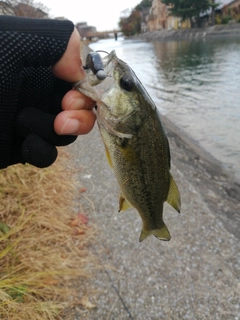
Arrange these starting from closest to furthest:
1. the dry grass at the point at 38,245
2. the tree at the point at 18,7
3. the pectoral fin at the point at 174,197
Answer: the pectoral fin at the point at 174,197
the dry grass at the point at 38,245
the tree at the point at 18,7

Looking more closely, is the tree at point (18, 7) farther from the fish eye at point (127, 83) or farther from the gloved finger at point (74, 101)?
the fish eye at point (127, 83)

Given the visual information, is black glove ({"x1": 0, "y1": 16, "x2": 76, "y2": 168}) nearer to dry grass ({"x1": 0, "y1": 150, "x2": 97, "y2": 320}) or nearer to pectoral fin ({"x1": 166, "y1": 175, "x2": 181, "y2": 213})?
pectoral fin ({"x1": 166, "y1": 175, "x2": 181, "y2": 213})

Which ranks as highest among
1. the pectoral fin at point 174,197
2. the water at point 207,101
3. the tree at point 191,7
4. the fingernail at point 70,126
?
the fingernail at point 70,126

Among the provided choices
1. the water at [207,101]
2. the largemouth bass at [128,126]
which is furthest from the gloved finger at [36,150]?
the water at [207,101]

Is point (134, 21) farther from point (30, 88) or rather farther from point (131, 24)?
point (30, 88)

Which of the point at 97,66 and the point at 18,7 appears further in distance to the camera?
the point at 18,7

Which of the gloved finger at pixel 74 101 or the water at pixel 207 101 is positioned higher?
the gloved finger at pixel 74 101

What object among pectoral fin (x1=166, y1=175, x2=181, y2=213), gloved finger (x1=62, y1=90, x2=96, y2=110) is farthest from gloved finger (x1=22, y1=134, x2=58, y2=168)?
pectoral fin (x1=166, y1=175, x2=181, y2=213)

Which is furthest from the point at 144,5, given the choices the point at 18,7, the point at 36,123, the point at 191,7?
the point at 36,123
